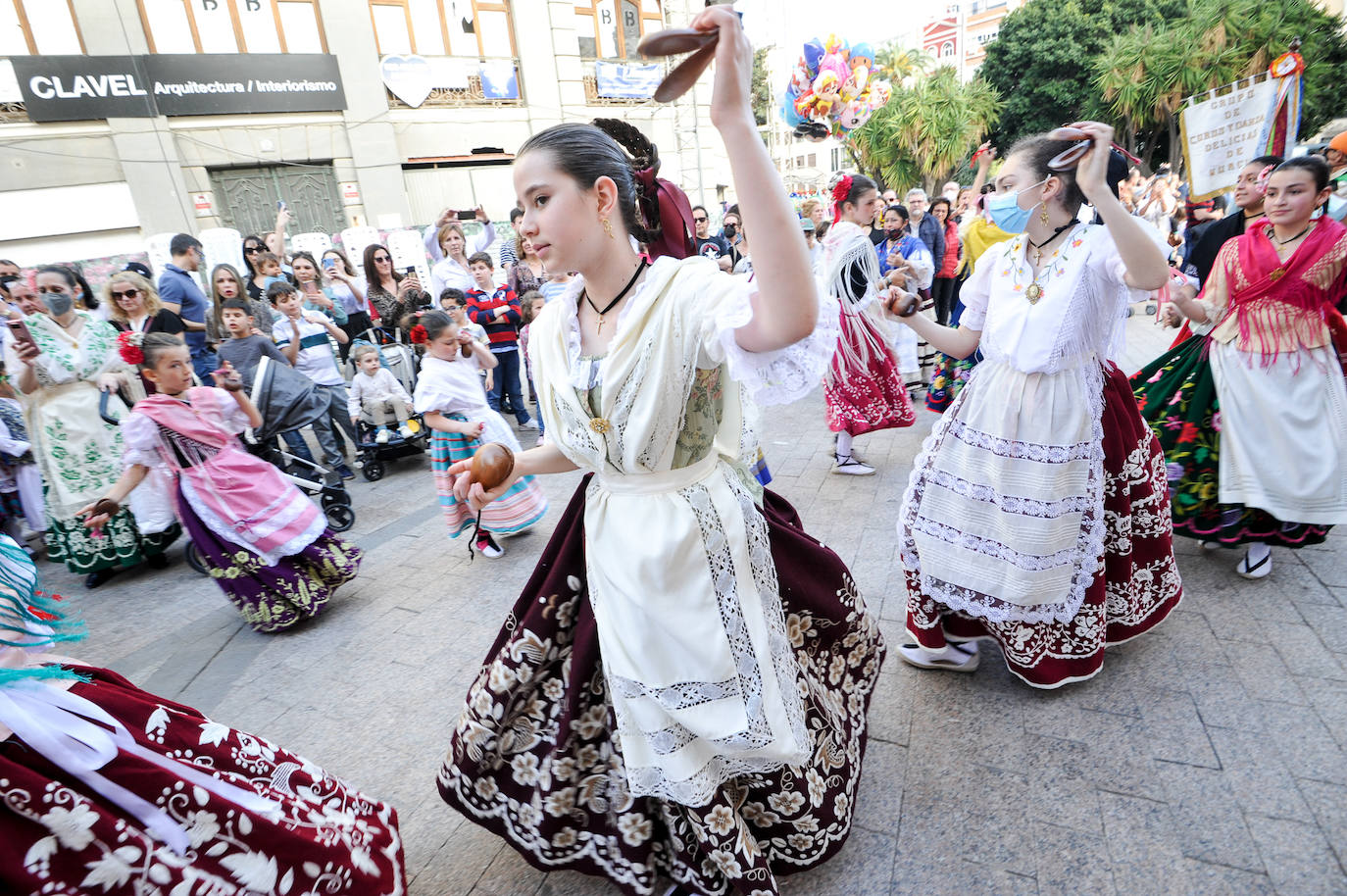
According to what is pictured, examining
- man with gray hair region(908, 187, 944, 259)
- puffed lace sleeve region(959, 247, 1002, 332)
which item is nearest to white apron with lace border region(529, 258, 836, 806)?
puffed lace sleeve region(959, 247, 1002, 332)

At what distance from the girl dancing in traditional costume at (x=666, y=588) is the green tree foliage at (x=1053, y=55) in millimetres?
29681

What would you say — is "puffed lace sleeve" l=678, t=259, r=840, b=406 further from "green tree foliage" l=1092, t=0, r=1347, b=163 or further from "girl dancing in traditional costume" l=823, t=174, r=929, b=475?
"green tree foliage" l=1092, t=0, r=1347, b=163

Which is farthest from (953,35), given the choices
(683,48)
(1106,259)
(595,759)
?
(595,759)

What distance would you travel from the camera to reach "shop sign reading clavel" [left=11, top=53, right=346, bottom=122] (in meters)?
12.2

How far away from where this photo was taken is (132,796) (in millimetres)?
1385

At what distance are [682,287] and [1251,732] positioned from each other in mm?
2337

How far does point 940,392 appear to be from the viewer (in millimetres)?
4738

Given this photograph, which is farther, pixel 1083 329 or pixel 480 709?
pixel 1083 329

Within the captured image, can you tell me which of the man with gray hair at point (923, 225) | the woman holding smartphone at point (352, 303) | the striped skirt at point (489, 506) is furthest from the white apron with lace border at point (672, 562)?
the man with gray hair at point (923, 225)

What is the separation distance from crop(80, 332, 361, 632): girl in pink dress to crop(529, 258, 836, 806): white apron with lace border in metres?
2.61

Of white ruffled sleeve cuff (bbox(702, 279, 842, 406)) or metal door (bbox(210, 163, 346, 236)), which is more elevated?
metal door (bbox(210, 163, 346, 236))

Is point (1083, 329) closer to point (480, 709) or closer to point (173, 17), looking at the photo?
point (480, 709)

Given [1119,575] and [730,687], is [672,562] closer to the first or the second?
[730,687]

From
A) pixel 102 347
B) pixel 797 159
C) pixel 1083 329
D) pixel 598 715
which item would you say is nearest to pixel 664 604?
pixel 598 715
